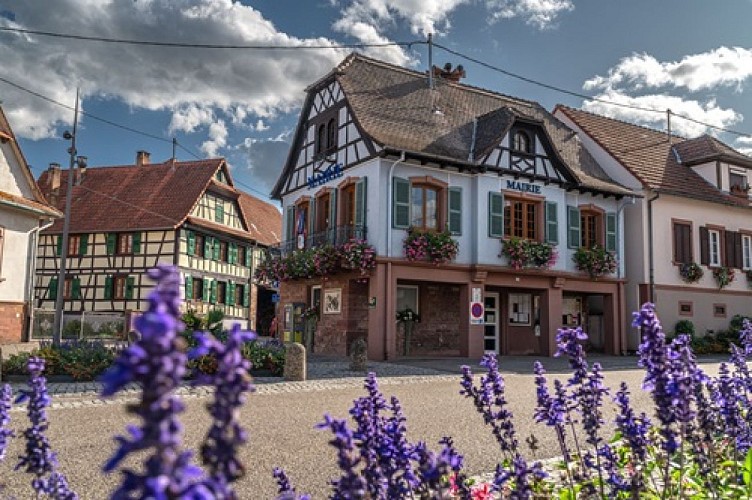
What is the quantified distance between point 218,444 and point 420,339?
19451 mm

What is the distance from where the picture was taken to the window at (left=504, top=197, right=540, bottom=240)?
20547 millimetres

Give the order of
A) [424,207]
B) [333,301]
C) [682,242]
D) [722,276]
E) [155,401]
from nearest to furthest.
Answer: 1. [155,401]
2. [424,207]
3. [333,301]
4. [682,242]
5. [722,276]

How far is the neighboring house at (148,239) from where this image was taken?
3250 cm

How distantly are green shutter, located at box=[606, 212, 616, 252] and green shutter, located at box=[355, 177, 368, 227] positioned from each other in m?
9.43

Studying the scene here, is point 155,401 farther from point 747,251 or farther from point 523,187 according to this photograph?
point 747,251

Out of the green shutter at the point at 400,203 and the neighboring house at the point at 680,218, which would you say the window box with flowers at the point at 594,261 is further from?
the green shutter at the point at 400,203

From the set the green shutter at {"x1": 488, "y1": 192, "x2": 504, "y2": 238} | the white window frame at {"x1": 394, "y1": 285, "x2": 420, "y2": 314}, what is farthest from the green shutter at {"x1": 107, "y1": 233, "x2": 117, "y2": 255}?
the green shutter at {"x1": 488, "y1": 192, "x2": 504, "y2": 238}

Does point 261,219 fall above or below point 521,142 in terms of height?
above

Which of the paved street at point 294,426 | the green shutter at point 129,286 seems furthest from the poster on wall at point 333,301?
the green shutter at point 129,286

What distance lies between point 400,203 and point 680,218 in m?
12.8

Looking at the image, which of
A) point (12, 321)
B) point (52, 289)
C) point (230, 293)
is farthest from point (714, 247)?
point (52, 289)

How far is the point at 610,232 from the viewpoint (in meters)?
23.0

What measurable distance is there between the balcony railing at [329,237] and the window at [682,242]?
43.2 feet

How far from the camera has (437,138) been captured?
66.4 feet
